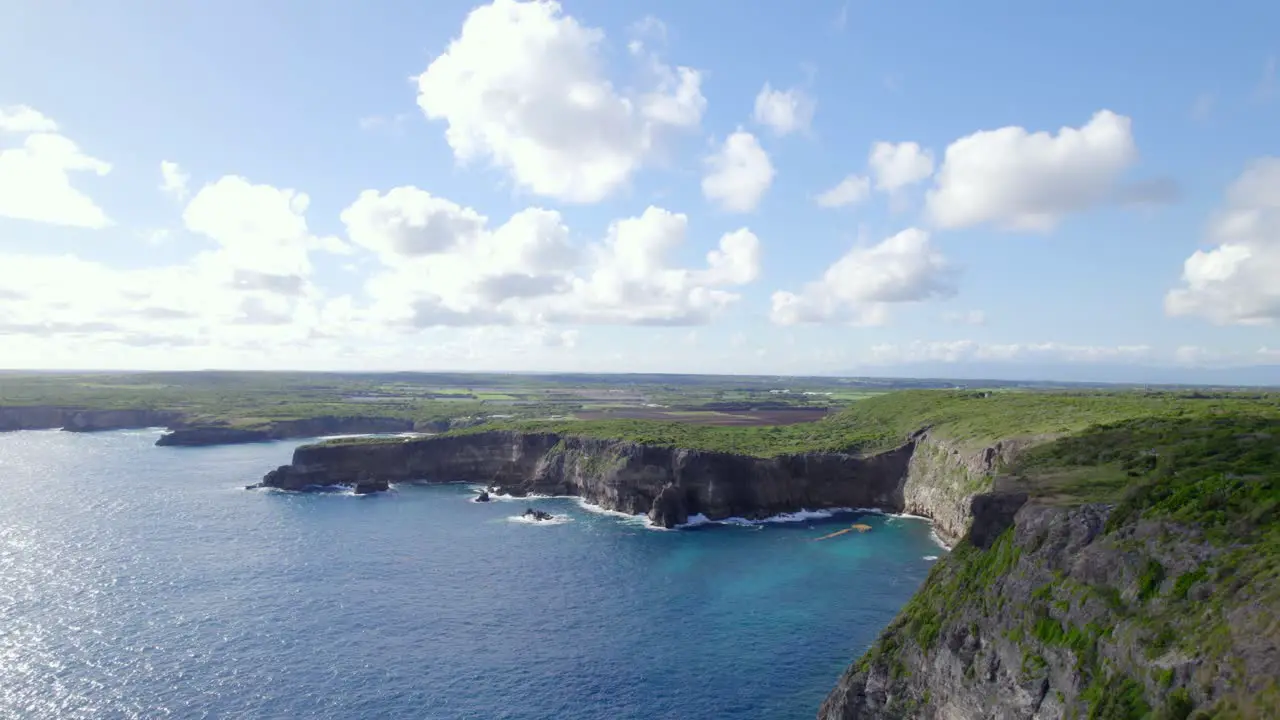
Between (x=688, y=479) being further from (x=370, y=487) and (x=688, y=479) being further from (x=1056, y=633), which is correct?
(x=1056, y=633)

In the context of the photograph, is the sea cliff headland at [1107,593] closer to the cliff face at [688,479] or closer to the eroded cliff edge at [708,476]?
the eroded cliff edge at [708,476]

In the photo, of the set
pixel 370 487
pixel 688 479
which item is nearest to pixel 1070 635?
pixel 688 479

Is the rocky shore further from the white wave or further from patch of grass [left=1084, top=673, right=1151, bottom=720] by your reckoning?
the white wave

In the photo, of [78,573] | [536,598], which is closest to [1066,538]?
[536,598]

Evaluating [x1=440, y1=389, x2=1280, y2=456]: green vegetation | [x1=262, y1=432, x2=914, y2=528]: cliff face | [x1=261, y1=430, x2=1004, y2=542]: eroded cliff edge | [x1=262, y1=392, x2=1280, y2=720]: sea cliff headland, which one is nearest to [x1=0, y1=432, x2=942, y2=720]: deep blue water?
[x1=261, y1=430, x2=1004, y2=542]: eroded cliff edge

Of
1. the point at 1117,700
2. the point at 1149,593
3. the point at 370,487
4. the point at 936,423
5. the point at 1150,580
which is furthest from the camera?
the point at 370,487

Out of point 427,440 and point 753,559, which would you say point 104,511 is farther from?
point 753,559
